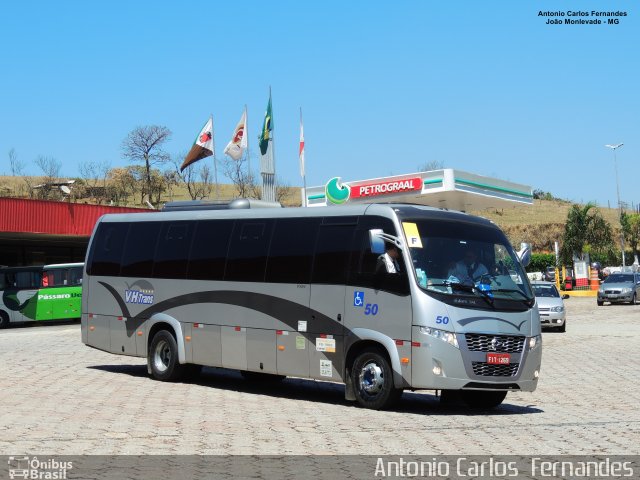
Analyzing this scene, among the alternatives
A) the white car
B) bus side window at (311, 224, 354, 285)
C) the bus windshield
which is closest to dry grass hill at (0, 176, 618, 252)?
the white car

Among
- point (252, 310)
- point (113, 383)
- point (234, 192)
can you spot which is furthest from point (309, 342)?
point (234, 192)

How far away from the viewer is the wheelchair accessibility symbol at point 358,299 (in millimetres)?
14898

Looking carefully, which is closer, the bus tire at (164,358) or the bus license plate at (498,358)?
the bus license plate at (498,358)

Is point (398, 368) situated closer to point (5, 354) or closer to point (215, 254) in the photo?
point (215, 254)

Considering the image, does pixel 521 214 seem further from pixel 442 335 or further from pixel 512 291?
pixel 442 335

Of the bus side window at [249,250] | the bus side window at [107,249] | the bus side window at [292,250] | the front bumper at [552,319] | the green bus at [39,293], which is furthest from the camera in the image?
the green bus at [39,293]

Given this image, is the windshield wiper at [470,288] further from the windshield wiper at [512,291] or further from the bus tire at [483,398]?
the bus tire at [483,398]

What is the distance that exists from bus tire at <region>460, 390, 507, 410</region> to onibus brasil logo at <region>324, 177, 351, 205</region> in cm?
3751

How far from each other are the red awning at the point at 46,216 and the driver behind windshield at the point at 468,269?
109 feet

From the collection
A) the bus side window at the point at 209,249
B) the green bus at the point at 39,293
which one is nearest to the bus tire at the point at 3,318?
the green bus at the point at 39,293

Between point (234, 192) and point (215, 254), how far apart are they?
125240 millimetres

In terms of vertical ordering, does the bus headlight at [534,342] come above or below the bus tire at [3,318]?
below

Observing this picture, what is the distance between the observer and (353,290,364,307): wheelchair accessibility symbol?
14898 millimetres

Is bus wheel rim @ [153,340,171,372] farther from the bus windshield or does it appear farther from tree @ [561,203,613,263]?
tree @ [561,203,613,263]
